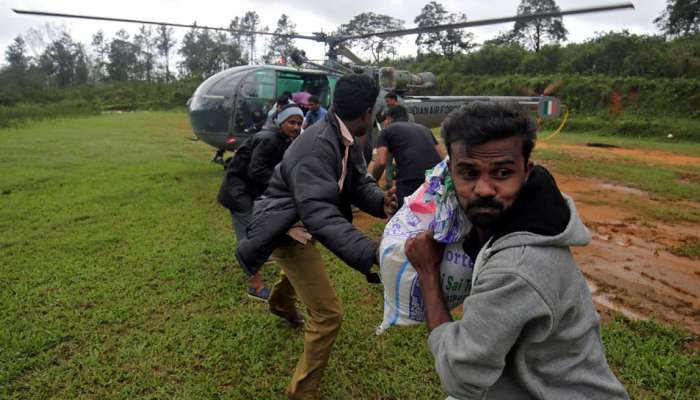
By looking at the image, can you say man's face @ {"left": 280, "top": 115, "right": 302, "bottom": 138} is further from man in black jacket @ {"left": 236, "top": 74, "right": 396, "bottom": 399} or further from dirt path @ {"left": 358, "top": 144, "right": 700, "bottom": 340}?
dirt path @ {"left": 358, "top": 144, "right": 700, "bottom": 340}

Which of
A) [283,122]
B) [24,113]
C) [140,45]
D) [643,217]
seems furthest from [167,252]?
[140,45]

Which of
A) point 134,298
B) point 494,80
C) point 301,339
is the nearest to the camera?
point 301,339

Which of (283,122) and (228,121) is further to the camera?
(228,121)

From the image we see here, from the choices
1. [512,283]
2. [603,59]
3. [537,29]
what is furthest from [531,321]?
[537,29]

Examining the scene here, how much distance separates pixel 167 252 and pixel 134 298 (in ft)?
4.07

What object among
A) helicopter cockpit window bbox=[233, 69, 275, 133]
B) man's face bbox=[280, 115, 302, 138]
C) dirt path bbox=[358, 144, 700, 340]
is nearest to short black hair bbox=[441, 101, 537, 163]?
man's face bbox=[280, 115, 302, 138]

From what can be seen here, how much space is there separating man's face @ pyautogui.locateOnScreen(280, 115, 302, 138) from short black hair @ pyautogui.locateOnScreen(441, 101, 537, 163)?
2622 millimetres

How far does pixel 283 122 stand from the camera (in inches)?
147

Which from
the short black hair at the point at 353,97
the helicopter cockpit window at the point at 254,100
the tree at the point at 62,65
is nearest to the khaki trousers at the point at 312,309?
the short black hair at the point at 353,97

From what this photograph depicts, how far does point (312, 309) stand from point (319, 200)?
35.2 inches

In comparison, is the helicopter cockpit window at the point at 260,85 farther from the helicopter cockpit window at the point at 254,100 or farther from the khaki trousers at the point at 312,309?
the khaki trousers at the point at 312,309

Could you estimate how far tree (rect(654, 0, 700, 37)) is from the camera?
1186 inches

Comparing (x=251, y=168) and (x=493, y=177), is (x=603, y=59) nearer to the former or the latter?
(x=251, y=168)

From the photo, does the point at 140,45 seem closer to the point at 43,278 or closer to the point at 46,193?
the point at 46,193
